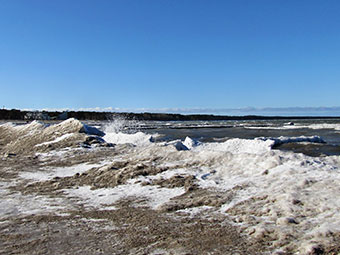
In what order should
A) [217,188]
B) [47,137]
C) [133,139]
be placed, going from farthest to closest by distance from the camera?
1. [47,137]
2. [133,139]
3. [217,188]

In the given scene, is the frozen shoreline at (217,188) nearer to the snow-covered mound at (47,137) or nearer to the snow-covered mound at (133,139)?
the snow-covered mound at (133,139)

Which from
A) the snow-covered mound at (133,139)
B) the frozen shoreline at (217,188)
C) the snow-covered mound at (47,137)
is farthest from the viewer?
the snow-covered mound at (47,137)

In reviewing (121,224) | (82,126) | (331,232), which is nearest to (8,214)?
(121,224)

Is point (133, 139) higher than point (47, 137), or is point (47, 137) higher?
point (133, 139)

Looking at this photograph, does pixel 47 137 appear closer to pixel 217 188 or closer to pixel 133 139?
pixel 133 139

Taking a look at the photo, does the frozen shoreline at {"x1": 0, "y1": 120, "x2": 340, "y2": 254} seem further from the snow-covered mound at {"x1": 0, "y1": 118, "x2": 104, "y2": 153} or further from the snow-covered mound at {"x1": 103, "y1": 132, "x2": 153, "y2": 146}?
the snow-covered mound at {"x1": 0, "y1": 118, "x2": 104, "y2": 153}

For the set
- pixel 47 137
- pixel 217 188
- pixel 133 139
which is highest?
pixel 133 139

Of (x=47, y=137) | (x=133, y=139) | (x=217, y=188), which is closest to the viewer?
(x=217, y=188)

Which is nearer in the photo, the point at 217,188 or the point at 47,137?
the point at 217,188

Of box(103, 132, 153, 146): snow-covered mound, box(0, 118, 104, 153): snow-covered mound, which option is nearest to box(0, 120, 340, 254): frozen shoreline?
box(103, 132, 153, 146): snow-covered mound

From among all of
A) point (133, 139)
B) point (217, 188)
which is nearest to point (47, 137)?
point (133, 139)

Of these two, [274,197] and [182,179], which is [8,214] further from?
[274,197]

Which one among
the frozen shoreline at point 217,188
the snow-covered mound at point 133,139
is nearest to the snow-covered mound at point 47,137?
the snow-covered mound at point 133,139

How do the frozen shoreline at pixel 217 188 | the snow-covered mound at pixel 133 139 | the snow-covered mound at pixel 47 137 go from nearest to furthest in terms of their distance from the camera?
1. the frozen shoreline at pixel 217 188
2. the snow-covered mound at pixel 133 139
3. the snow-covered mound at pixel 47 137
